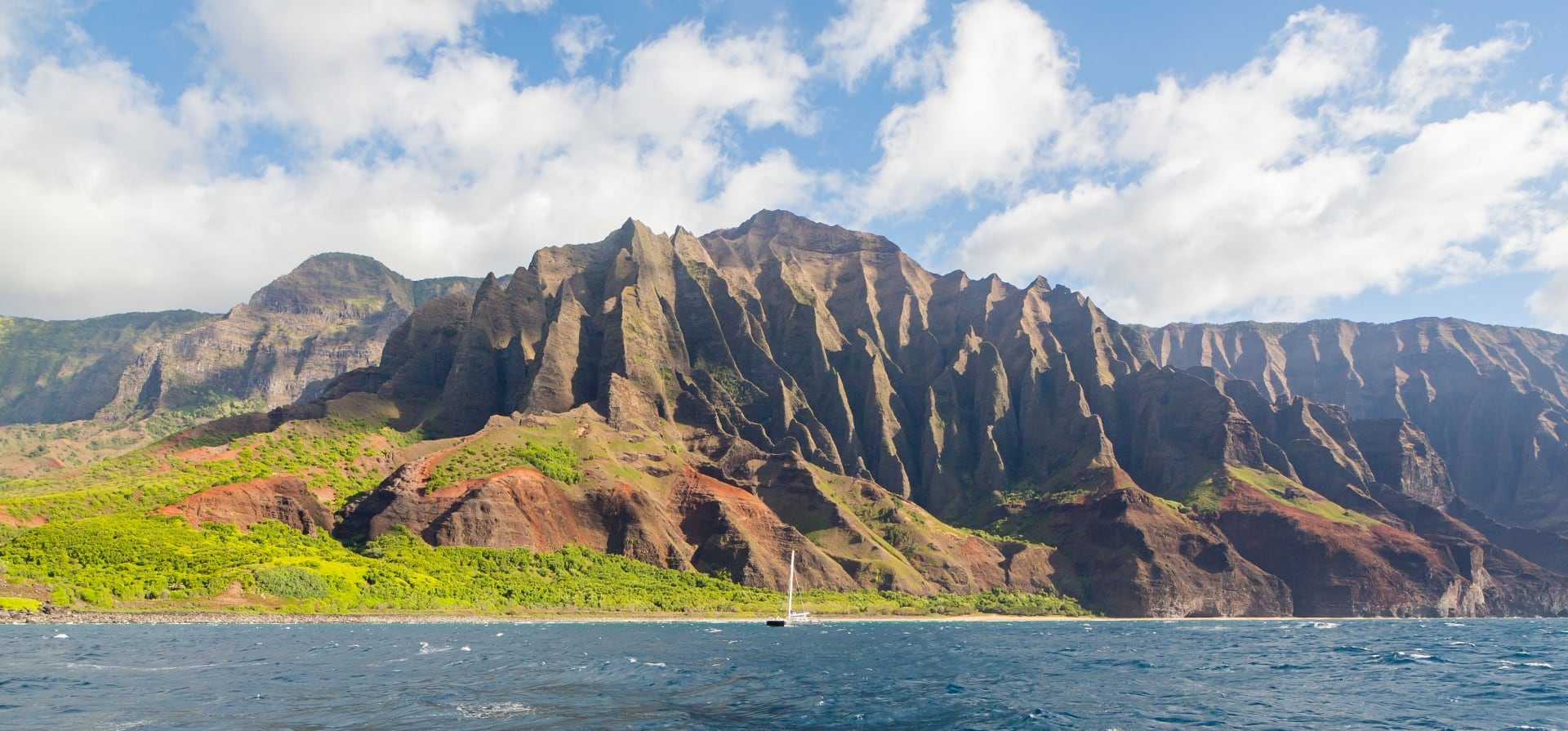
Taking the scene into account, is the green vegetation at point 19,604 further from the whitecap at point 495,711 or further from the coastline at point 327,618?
the whitecap at point 495,711

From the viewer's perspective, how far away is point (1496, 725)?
55531 mm

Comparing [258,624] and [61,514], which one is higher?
[61,514]

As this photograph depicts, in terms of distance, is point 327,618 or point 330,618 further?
point 330,618

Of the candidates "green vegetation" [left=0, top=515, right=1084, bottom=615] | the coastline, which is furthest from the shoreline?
"green vegetation" [left=0, top=515, right=1084, bottom=615]

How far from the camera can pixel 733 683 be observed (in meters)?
72.1

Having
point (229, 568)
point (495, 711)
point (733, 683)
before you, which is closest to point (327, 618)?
point (229, 568)

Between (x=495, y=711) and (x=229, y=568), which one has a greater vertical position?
(x=229, y=568)

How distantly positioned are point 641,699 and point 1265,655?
247 ft

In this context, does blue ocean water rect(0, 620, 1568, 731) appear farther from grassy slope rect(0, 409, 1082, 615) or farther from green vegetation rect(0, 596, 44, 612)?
grassy slope rect(0, 409, 1082, 615)

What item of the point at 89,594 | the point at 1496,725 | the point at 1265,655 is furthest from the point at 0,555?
the point at 1496,725

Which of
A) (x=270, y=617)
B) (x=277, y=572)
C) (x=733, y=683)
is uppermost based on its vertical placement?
(x=277, y=572)

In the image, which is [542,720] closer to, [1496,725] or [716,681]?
[716,681]

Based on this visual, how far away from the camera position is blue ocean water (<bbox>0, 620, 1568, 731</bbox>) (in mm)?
55219

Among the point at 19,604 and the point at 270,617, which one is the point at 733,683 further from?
the point at 19,604
